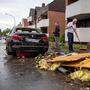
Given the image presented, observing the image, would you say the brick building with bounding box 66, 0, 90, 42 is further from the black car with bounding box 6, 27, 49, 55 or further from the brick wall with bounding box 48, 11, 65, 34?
the brick wall with bounding box 48, 11, 65, 34

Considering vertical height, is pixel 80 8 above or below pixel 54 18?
above

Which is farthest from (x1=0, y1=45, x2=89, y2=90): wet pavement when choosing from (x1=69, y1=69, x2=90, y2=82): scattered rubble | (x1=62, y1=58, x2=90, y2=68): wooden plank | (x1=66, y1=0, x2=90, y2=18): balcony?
(x1=66, y1=0, x2=90, y2=18): balcony

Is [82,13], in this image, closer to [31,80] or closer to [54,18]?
[31,80]

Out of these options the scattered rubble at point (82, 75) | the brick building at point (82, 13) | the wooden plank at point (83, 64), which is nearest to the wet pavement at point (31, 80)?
the scattered rubble at point (82, 75)

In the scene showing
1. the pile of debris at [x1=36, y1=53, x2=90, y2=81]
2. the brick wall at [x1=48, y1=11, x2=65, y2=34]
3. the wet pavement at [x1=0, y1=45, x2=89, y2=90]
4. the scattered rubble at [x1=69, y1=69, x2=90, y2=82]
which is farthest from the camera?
the brick wall at [x1=48, y1=11, x2=65, y2=34]

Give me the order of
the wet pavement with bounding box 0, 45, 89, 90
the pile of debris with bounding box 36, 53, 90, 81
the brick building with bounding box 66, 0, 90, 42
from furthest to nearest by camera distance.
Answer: the brick building with bounding box 66, 0, 90, 42
the pile of debris with bounding box 36, 53, 90, 81
the wet pavement with bounding box 0, 45, 89, 90

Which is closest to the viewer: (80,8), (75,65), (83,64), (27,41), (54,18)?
(83,64)

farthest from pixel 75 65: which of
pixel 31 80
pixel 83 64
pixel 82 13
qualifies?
pixel 82 13

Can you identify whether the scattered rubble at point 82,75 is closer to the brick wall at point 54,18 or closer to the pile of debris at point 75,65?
the pile of debris at point 75,65

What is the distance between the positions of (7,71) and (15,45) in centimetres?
482

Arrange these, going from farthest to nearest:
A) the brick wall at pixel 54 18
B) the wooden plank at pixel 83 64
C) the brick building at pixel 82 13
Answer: the brick wall at pixel 54 18 < the brick building at pixel 82 13 < the wooden plank at pixel 83 64

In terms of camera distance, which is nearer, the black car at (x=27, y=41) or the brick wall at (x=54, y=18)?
the black car at (x=27, y=41)

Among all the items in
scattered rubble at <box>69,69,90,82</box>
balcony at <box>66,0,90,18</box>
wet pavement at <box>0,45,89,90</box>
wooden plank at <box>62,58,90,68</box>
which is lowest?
wet pavement at <box>0,45,89,90</box>

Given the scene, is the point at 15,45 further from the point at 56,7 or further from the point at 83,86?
the point at 56,7
